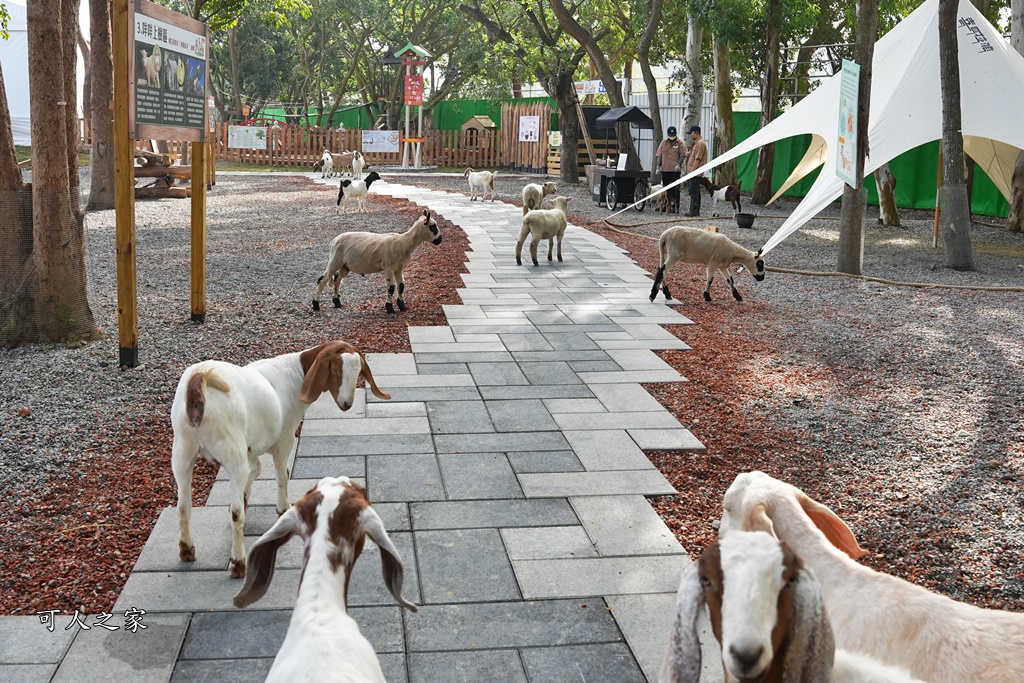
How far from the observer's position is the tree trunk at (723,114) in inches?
884

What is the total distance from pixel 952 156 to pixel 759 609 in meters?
12.2

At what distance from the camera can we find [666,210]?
19047 mm

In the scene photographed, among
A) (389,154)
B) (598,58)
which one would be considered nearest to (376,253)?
(598,58)

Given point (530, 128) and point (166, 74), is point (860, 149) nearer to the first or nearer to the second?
point (166, 74)

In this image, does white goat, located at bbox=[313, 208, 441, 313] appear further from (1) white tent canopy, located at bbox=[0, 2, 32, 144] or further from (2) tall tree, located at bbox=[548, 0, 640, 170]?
(1) white tent canopy, located at bbox=[0, 2, 32, 144]

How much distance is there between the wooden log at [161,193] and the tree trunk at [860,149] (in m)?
12.5

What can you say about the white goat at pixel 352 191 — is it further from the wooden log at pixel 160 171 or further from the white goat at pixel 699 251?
the white goat at pixel 699 251

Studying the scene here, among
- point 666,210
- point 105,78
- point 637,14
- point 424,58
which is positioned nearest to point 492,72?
point 424,58

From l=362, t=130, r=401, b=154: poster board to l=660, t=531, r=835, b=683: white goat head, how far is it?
31.5 meters

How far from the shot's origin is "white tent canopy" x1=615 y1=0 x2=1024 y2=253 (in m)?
11.9

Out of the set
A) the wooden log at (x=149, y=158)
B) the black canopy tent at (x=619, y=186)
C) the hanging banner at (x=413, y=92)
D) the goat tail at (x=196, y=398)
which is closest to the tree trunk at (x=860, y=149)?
the black canopy tent at (x=619, y=186)

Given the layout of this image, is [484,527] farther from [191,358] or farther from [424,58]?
[424,58]

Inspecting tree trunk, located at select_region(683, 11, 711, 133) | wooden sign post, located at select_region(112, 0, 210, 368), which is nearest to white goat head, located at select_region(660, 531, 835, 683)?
wooden sign post, located at select_region(112, 0, 210, 368)

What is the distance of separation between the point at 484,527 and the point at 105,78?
13.8 m
